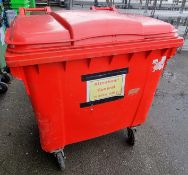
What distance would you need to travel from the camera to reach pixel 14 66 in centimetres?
129

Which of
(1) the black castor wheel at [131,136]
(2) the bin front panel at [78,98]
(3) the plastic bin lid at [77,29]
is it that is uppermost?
(3) the plastic bin lid at [77,29]

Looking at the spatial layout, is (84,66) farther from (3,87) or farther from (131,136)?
(3,87)

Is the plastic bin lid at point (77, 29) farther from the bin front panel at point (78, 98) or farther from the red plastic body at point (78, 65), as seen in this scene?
the bin front panel at point (78, 98)

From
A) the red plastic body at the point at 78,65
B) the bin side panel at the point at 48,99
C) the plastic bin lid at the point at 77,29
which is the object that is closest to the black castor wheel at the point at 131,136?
the red plastic body at the point at 78,65

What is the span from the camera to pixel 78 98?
1647 millimetres

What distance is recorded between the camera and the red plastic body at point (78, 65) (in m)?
1.36

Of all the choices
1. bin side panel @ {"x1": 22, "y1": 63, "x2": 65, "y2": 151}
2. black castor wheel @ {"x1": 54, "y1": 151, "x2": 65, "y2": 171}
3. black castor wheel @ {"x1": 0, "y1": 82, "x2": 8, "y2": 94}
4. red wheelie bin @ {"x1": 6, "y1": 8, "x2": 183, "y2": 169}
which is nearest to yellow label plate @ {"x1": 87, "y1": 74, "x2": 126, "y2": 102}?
red wheelie bin @ {"x1": 6, "y1": 8, "x2": 183, "y2": 169}

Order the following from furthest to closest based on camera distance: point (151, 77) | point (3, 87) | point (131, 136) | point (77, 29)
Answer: point (3, 87) → point (131, 136) → point (151, 77) → point (77, 29)

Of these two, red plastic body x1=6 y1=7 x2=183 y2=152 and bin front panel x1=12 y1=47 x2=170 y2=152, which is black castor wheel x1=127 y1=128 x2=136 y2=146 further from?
red plastic body x1=6 y1=7 x2=183 y2=152

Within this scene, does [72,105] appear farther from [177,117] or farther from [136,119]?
[177,117]

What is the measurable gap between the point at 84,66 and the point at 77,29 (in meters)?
0.25

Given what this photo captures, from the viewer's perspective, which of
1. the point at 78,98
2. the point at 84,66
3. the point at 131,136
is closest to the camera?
the point at 84,66


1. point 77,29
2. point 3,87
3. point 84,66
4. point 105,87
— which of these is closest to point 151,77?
point 105,87

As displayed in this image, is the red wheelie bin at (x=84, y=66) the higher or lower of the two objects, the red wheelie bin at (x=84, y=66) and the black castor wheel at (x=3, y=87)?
the higher
